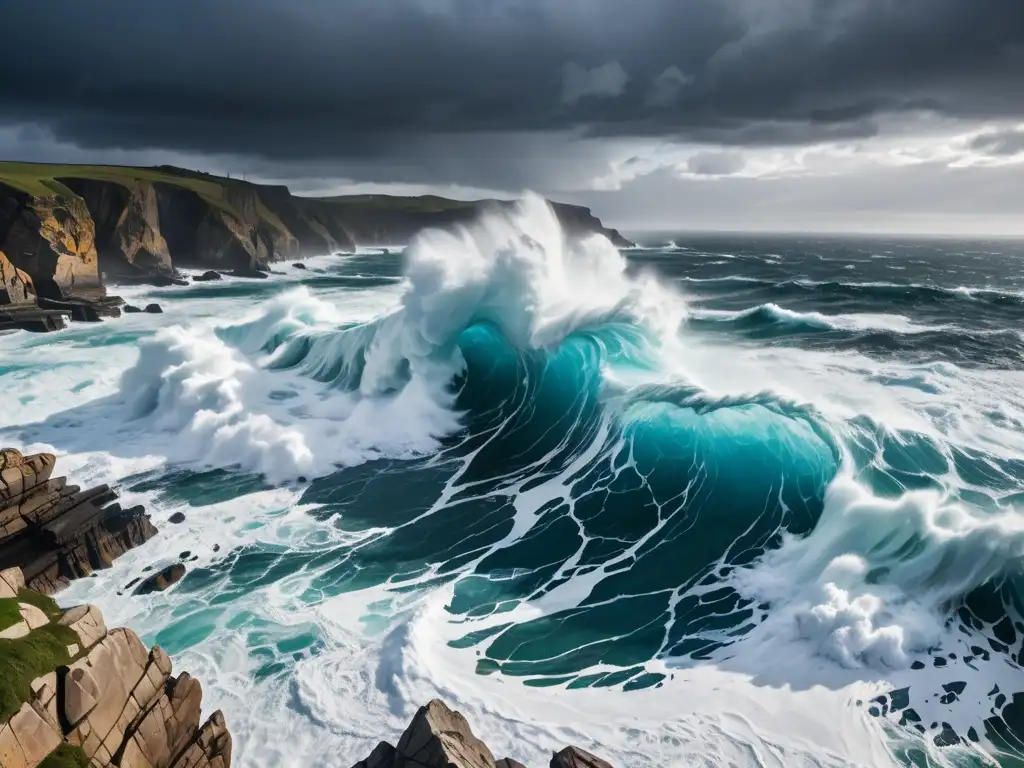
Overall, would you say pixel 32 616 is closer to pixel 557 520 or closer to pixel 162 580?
pixel 162 580

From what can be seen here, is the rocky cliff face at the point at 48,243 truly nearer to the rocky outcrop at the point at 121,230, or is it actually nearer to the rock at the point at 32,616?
the rocky outcrop at the point at 121,230

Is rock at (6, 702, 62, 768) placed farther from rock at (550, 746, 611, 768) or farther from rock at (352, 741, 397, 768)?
rock at (550, 746, 611, 768)

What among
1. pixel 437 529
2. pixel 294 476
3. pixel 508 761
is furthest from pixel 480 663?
pixel 294 476

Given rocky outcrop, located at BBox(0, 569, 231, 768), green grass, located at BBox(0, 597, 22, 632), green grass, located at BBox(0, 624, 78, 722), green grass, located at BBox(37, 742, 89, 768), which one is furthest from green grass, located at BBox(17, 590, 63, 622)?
green grass, located at BBox(37, 742, 89, 768)

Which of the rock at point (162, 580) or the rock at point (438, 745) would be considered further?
the rock at point (162, 580)

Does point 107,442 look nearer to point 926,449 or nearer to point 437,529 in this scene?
point 437,529

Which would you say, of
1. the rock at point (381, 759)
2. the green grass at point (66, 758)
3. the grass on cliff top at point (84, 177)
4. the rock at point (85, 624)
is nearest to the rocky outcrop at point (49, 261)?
the grass on cliff top at point (84, 177)
